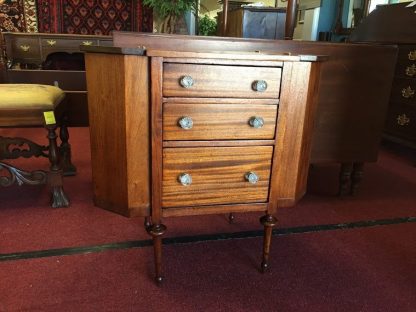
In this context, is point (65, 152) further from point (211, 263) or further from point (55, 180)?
point (211, 263)

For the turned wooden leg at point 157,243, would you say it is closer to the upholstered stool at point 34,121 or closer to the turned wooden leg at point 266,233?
the turned wooden leg at point 266,233

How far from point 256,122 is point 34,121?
1111 mm

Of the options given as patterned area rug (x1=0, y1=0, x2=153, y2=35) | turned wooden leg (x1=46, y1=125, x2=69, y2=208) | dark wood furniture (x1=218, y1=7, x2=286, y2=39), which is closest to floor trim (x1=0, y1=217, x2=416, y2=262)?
turned wooden leg (x1=46, y1=125, x2=69, y2=208)

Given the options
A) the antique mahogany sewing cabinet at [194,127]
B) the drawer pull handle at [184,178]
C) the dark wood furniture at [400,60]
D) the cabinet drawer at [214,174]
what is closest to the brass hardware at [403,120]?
the dark wood furniture at [400,60]

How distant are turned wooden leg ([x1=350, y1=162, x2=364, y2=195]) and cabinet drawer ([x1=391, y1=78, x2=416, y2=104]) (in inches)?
41.1

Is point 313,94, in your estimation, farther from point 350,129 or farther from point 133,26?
point 133,26

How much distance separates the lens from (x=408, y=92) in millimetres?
2688

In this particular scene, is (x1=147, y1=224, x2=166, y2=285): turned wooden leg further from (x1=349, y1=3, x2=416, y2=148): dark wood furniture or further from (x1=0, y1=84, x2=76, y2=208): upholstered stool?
(x1=349, y1=3, x2=416, y2=148): dark wood furniture

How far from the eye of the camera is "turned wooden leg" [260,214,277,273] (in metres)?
1.24

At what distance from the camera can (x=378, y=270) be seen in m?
1.36

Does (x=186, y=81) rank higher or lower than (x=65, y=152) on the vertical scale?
higher

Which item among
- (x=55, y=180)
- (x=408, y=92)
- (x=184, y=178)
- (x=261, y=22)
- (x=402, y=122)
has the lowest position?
(x=55, y=180)

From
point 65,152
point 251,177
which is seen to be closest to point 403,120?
point 251,177

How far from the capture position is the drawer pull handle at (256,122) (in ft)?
3.54
